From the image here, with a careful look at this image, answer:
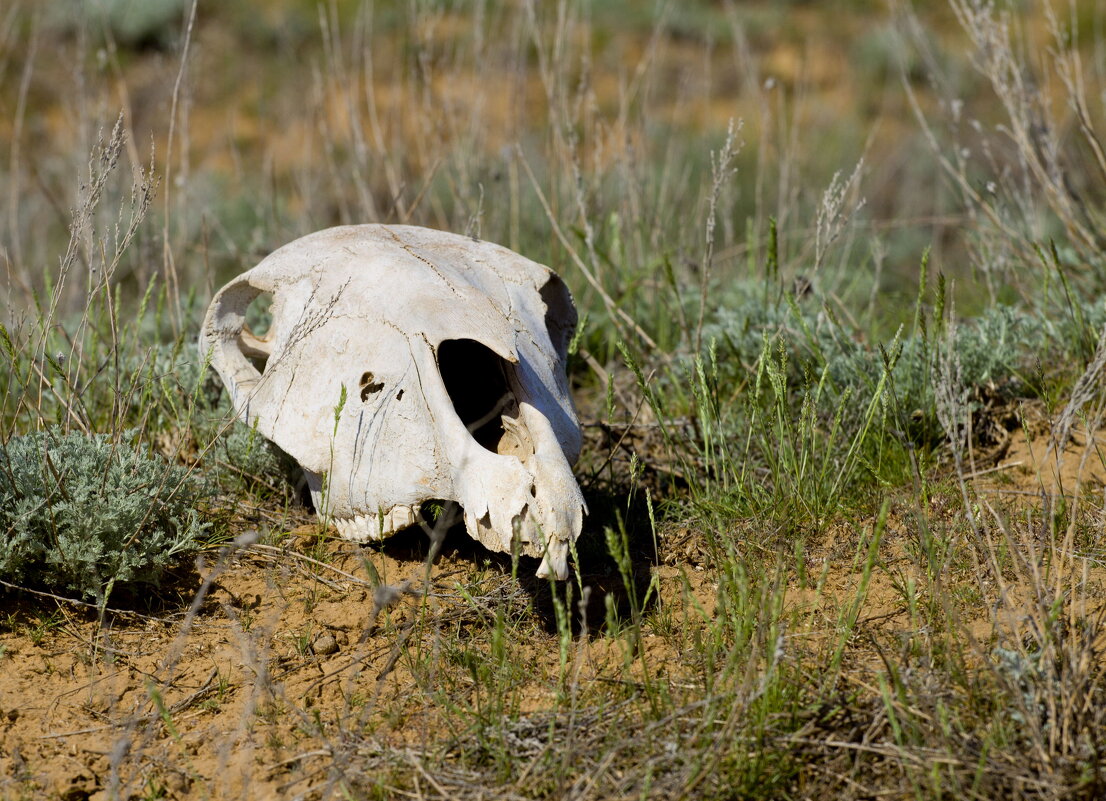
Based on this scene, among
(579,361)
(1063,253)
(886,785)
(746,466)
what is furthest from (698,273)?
(886,785)

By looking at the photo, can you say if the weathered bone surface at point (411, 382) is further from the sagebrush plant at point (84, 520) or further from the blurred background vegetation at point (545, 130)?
the blurred background vegetation at point (545, 130)

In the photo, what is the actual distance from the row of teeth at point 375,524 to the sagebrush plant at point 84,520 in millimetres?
387

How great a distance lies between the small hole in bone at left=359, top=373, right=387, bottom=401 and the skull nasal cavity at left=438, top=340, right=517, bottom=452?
23 centimetres

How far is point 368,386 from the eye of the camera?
9.11ft

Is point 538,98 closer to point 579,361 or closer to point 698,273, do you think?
point 698,273

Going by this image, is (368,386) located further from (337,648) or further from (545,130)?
(545,130)

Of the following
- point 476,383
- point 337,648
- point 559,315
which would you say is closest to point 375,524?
point 337,648

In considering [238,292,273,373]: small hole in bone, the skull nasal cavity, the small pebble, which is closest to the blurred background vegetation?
[238,292,273,373]: small hole in bone

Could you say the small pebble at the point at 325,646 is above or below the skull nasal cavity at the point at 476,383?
below

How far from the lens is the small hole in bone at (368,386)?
2760 millimetres

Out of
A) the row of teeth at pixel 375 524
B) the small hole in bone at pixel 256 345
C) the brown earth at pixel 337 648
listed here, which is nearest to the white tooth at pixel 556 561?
the brown earth at pixel 337 648

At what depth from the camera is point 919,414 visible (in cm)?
352

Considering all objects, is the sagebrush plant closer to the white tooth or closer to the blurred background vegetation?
the white tooth

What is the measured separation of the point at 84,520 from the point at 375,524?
0.75 meters
